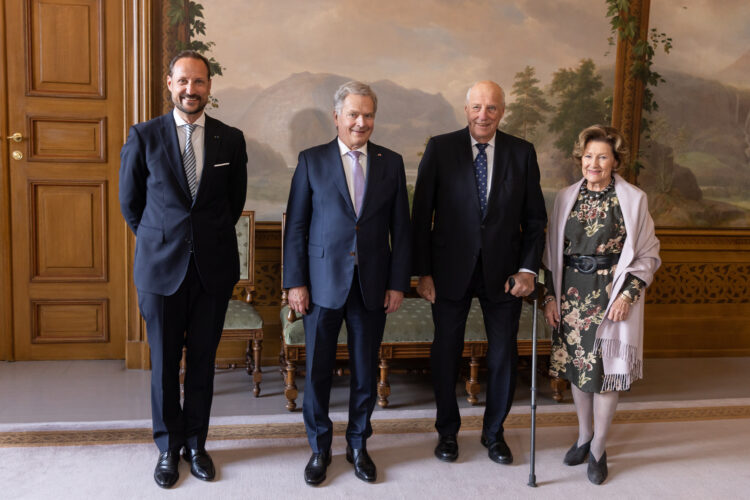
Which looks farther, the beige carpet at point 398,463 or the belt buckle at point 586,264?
the belt buckle at point 586,264

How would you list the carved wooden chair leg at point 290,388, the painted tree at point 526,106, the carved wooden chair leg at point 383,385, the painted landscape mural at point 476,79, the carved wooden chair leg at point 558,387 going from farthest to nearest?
the painted tree at point 526,106
the painted landscape mural at point 476,79
the carved wooden chair leg at point 558,387
the carved wooden chair leg at point 383,385
the carved wooden chair leg at point 290,388

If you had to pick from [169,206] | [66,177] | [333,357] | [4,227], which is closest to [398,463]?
[333,357]

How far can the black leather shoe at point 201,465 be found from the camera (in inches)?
104

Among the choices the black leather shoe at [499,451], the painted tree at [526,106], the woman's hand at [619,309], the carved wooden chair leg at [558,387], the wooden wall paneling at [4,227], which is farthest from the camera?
the painted tree at [526,106]

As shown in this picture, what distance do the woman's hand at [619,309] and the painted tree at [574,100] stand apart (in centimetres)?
203

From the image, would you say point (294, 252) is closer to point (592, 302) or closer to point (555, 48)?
point (592, 302)

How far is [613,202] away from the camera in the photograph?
269 cm

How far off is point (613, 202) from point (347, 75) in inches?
84.5

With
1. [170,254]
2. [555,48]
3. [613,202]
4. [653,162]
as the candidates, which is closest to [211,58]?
[170,254]

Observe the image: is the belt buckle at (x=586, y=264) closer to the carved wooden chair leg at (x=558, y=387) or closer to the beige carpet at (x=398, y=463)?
the beige carpet at (x=398, y=463)

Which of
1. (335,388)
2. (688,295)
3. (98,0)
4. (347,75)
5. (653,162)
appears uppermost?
(98,0)

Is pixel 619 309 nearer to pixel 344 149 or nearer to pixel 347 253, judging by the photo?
pixel 347 253

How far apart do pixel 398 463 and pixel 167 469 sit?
3.30 feet

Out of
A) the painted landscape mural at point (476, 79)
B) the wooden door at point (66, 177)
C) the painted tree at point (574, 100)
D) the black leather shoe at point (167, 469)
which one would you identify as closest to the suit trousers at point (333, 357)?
the black leather shoe at point (167, 469)
